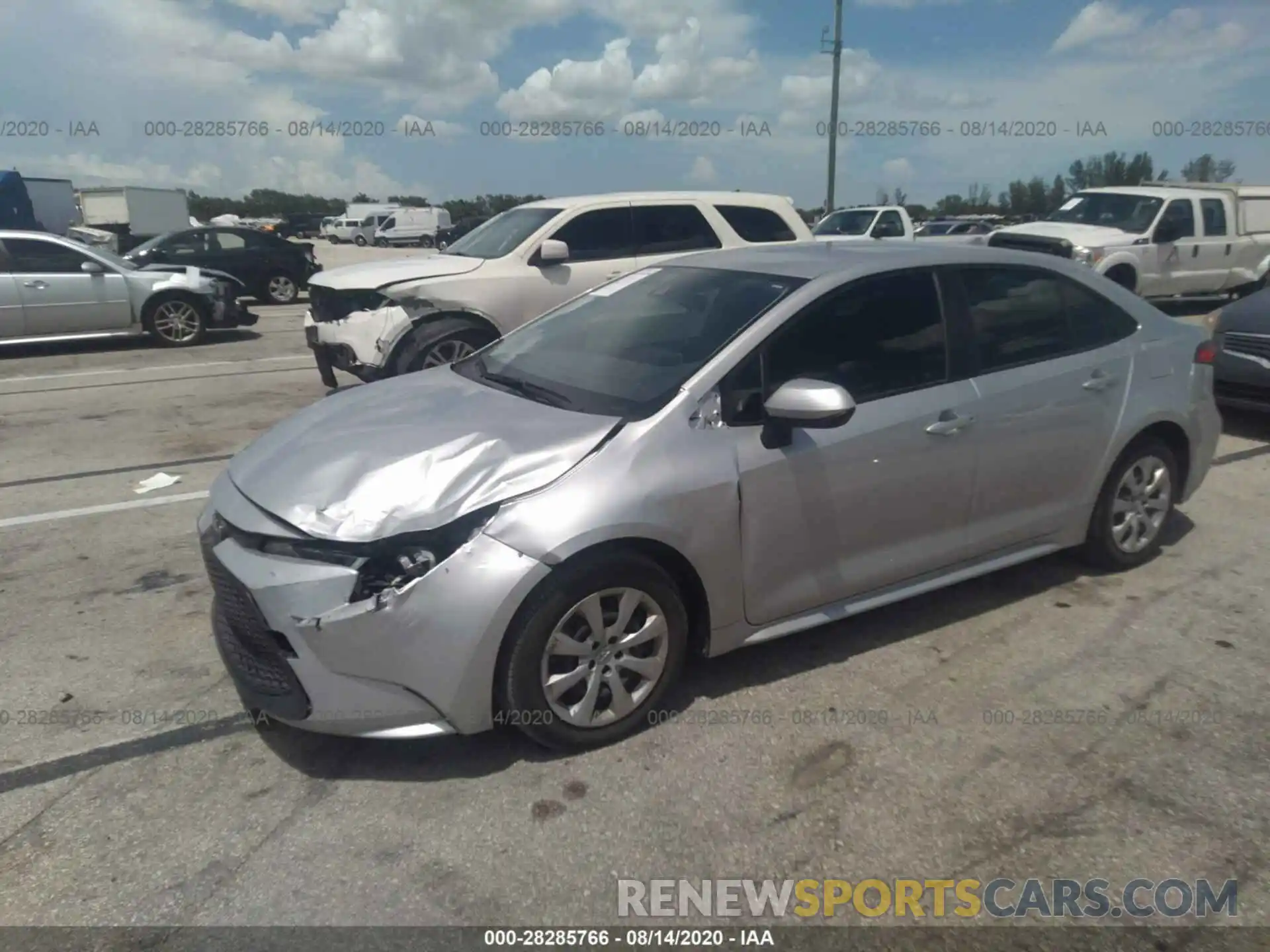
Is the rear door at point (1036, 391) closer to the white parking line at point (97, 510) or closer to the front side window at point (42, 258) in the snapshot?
the white parking line at point (97, 510)

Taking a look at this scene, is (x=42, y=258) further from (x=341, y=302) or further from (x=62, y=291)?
(x=341, y=302)

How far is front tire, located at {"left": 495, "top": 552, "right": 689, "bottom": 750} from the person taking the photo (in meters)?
3.00

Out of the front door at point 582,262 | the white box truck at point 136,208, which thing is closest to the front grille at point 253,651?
the front door at point 582,262

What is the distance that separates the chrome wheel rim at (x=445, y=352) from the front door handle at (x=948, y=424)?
4.75m

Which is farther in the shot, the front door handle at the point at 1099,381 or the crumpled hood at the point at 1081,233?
the crumpled hood at the point at 1081,233

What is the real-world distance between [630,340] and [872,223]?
61.0ft

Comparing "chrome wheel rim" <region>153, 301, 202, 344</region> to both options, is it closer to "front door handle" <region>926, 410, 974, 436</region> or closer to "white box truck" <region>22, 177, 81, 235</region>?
"front door handle" <region>926, 410, 974, 436</region>

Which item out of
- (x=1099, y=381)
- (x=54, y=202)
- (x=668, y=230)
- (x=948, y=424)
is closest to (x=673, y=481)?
(x=948, y=424)

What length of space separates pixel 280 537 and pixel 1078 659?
3107 mm

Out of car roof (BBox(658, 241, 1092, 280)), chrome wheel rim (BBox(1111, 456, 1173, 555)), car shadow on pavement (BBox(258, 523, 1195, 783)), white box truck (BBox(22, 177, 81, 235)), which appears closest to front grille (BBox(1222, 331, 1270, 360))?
car shadow on pavement (BBox(258, 523, 1195, 783))

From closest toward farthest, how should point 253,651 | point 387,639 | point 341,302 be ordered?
point 387,639, point 253,651, point 341,302

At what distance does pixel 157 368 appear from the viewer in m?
11.1

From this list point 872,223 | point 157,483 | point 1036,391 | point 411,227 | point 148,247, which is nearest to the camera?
point 1036,391

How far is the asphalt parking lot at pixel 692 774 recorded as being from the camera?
267cm
